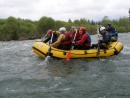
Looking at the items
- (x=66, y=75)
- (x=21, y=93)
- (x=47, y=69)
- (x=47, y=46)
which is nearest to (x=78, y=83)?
(x=66, y=75)

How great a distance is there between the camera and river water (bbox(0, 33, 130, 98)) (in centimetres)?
862

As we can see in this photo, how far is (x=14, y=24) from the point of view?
66750mm

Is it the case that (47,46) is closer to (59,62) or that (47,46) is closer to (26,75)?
(59,62)

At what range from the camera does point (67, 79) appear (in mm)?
10289

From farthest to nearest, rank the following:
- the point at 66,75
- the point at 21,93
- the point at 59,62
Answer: the point at 59,62
the point at 66,75
the point at 21,93

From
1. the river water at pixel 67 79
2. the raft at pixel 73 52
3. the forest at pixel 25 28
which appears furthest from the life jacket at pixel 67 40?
the forest at pixel 25 28

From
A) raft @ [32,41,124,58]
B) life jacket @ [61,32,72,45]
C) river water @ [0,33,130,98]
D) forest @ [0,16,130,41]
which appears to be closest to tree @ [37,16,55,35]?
forest @ [0,16,130,41]

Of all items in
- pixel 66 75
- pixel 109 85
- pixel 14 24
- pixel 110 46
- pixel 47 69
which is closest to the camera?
pixel 109 85

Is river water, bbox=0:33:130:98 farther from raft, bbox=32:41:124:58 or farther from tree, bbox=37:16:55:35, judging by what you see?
tree, bbox=37:16:55:35

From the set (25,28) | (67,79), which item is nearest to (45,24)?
(25,28)

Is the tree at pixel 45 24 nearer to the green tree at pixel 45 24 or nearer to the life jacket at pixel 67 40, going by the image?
the green tree at pixel 45 24

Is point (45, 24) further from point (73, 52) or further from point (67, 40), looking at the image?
point (73, 52)

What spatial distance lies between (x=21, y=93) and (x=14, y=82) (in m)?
1.42

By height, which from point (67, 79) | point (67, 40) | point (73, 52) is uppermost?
point (67, 40)
